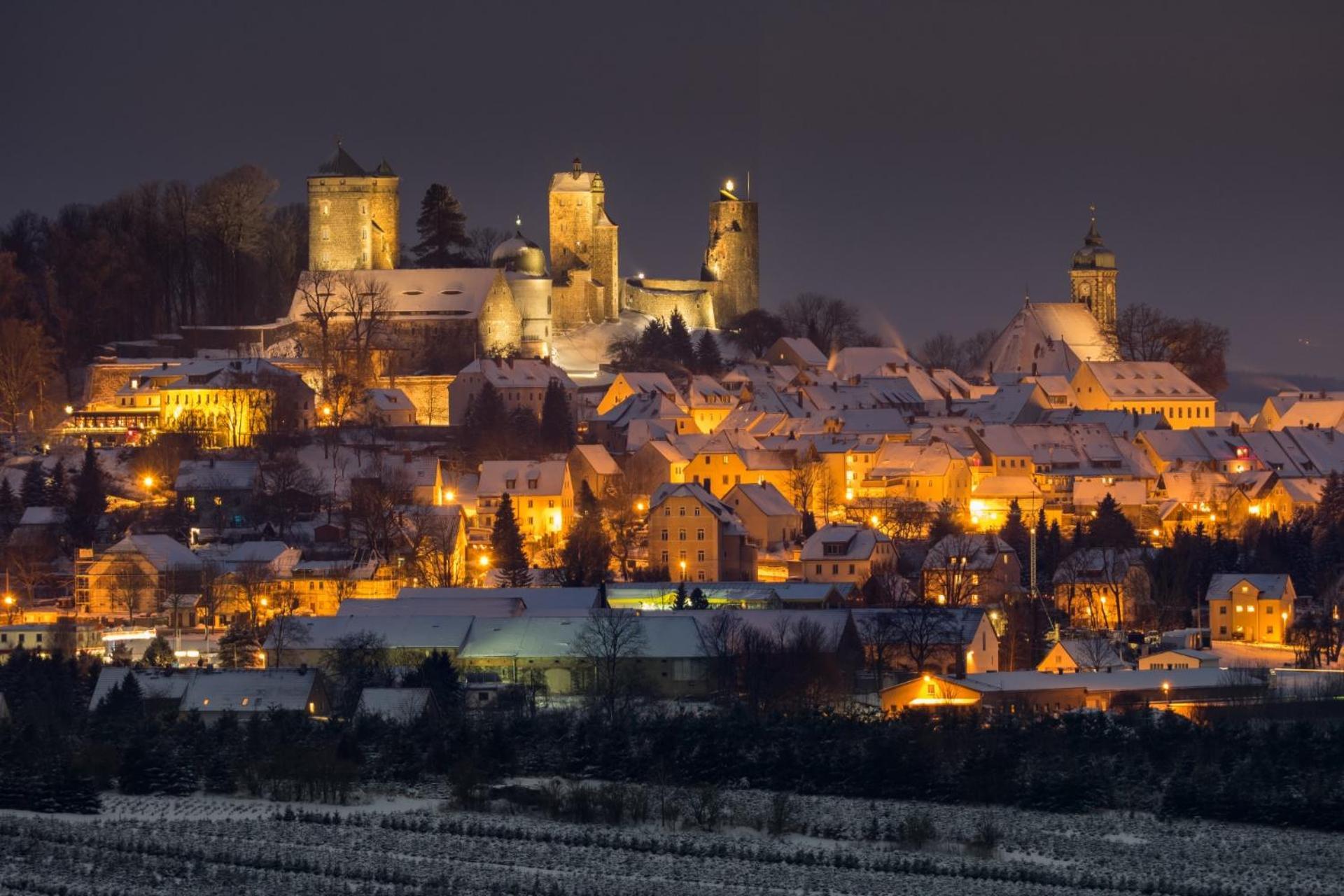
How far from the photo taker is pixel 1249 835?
127 ft

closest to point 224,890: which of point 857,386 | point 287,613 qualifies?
point 287,613

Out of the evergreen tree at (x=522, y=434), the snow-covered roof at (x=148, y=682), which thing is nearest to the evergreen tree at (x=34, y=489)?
the evergreen tree at (x=522, y=434)

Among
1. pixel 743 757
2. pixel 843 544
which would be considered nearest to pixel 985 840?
pixel 743 757

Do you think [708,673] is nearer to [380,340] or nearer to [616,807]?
[616,807]

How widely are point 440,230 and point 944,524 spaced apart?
30.7m

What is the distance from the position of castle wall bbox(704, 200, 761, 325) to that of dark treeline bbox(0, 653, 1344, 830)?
52610mm

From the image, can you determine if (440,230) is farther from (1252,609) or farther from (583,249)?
(1252,609)

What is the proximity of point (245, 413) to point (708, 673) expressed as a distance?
26.5m

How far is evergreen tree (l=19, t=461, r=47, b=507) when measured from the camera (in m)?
66.3

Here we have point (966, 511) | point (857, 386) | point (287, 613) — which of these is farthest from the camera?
point (857, 386)

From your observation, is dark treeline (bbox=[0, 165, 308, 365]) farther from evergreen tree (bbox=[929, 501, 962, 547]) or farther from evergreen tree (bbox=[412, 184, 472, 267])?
evergreen tree (bbox=[929, 501, 962, 547])

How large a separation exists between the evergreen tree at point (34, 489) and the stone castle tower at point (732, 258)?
1340 inches

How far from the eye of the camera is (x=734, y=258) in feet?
322

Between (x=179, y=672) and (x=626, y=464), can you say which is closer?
(x=179, y=672)
